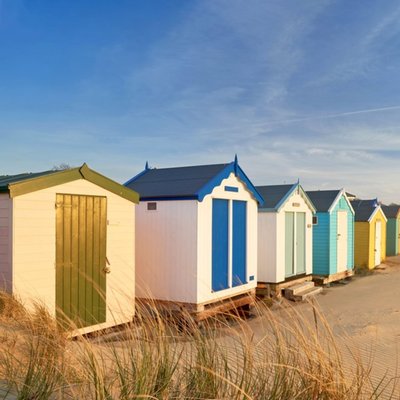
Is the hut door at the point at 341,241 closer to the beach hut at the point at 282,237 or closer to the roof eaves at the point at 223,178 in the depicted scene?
the beach hut at the point at 282,237

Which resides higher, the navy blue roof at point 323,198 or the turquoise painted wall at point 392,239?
the navy blue roof at point 323,198

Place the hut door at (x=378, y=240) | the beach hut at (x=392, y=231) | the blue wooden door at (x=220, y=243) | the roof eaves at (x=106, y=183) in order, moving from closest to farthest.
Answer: the roof eaves at (x=106, y=183)
the blue wooden door at (x=220, y=243)
the hut door at (x=378, y=240)
the beach hut at (x=392, y=231)

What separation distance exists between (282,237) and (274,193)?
133 centimetres

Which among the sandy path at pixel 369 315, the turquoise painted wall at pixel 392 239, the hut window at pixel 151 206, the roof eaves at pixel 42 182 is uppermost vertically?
the roof eaves at pixel 42 182

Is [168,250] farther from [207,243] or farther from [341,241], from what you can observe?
[341,241]

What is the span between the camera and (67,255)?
6.92 metres

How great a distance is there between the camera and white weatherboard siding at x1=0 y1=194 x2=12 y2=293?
241 inches

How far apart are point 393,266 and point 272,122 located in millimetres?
10143

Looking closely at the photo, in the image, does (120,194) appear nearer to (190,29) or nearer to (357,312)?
(190,29)

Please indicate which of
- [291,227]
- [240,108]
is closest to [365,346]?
[291,227]

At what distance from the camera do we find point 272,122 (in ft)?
56.2

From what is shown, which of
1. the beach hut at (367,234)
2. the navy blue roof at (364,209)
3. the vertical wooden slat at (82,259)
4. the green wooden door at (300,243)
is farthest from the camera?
the navy blue roof at (364,209)

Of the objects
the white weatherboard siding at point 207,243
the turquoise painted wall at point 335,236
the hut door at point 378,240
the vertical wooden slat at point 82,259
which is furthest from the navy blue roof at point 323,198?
the vertical wooden slat at point 82,259

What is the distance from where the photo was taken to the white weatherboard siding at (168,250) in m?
9.23
